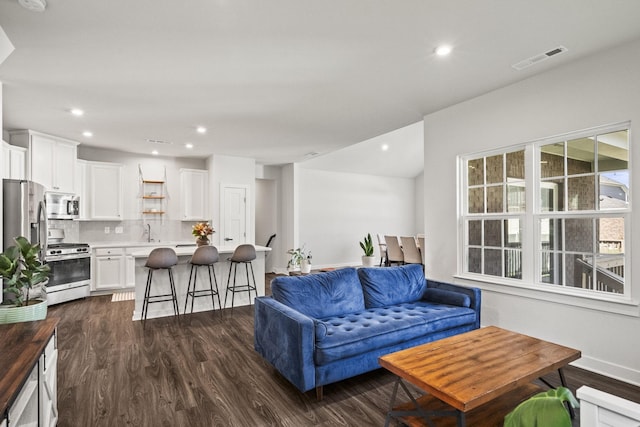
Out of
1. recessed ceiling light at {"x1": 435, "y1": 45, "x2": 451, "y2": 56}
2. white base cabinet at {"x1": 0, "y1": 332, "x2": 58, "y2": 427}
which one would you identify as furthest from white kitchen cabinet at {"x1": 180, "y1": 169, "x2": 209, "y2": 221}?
recessed ceiling light at {"x1": 435, "y1": 45, "x2": 451, "y2": 56}

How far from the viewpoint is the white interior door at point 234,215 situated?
6949 mm

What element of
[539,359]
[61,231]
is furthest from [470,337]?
[61,231]

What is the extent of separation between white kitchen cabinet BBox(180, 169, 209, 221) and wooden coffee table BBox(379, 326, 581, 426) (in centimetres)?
584

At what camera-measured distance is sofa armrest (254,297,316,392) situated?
2.43 m

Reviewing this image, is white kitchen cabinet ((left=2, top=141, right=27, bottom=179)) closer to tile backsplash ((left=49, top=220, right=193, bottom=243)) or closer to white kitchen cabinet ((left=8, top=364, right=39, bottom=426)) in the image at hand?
tile backsplash ((left=49, top=220, right=193, bottom=243))

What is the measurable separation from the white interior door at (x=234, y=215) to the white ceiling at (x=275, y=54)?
95.6 inches

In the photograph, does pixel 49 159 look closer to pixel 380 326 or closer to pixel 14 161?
pixel 14 161

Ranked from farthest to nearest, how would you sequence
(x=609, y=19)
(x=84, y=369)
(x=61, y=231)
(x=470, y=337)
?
1. (x=61, y=231)
2. (x=84, y=369)
3. (x=470, y=337)
4. (x=609, y=19)

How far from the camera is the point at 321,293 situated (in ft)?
10.5

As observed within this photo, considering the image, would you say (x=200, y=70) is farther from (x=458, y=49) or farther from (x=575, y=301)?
(x=575, y=301)

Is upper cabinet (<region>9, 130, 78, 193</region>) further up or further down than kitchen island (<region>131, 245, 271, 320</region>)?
further up

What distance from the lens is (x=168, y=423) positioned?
7.35 feet

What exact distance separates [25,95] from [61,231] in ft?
9.59

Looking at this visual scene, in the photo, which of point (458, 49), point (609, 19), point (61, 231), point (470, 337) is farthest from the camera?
point (61, 231)
